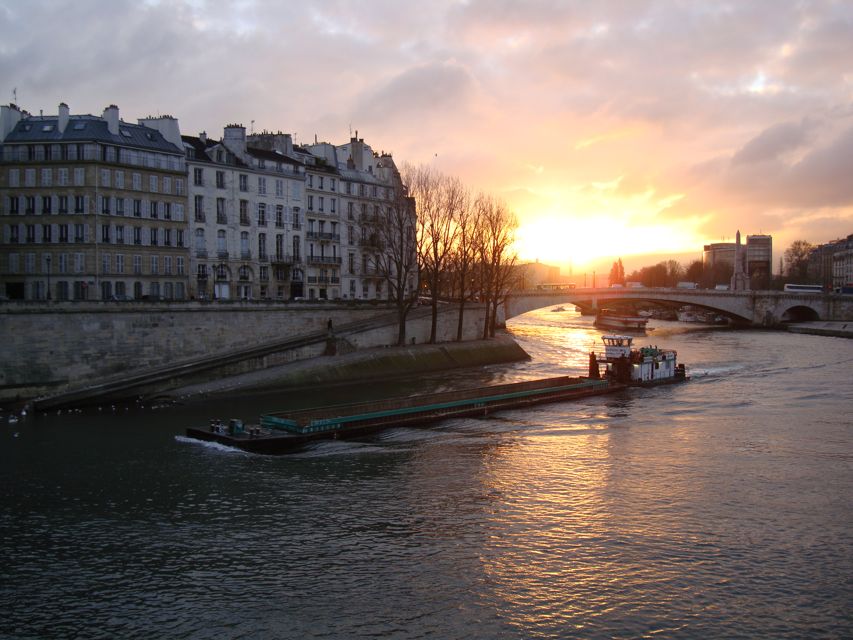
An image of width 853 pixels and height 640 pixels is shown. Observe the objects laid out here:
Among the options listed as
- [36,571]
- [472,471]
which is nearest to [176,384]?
[472,471]

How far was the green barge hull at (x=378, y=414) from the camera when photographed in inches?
1240

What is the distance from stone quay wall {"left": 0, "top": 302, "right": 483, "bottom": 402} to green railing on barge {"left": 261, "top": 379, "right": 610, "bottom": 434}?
49.9ft

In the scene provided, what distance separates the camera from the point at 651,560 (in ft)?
64.1

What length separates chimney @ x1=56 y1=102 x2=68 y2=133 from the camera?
57.2m

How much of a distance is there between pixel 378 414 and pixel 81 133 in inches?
1400

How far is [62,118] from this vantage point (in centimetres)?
5744

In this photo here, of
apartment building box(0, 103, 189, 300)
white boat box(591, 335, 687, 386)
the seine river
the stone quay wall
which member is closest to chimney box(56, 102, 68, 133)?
apartment building box(0, 103, 189, 300)

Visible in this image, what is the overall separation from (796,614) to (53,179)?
2142 inches

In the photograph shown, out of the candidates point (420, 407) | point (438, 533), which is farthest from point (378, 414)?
point (438, 533)

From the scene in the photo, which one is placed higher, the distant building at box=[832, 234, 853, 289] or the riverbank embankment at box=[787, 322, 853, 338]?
the distant building at box=[832, 234, 853, 289]

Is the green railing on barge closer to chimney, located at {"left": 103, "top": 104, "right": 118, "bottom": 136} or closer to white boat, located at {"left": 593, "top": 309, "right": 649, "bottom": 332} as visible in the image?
chimney, located at {"left": 103, "top": 104, "right": 118, "bottom": 136}

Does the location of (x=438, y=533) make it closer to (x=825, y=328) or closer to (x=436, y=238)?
(x=436, y=238)

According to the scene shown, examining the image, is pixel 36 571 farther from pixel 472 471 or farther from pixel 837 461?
pixel 837 461

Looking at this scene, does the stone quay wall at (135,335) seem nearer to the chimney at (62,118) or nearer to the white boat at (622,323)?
the chimney at (62,118)
